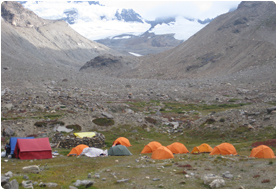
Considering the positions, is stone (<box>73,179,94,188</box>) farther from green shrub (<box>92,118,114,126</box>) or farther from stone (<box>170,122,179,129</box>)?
stone (<box>170,122,179,129</box>)

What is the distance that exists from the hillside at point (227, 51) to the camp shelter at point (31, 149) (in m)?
61.7

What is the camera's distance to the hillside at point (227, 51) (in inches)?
3339

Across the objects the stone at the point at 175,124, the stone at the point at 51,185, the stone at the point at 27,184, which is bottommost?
the stone at the point at 175,124

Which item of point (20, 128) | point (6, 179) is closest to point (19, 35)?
point (20, 128)

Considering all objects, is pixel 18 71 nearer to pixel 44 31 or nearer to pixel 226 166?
pixel 226 166

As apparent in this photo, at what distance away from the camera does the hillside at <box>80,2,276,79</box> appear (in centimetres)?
8481

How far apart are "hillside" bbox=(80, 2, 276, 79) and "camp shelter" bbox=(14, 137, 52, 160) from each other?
61688 millimetres

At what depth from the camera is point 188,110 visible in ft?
159

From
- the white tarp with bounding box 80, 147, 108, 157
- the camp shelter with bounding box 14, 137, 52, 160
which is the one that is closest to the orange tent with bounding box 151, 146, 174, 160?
the white tarp with bounding box 80, 147, 108, 157

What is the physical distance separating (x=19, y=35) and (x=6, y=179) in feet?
417

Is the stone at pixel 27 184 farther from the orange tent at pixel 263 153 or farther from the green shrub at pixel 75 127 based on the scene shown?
the green shrub at pixel 75 127

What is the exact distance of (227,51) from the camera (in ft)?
321

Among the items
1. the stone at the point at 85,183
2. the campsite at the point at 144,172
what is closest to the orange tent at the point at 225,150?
the campsite at the point at 144,172

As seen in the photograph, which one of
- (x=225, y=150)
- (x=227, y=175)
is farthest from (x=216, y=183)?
(x=225, y=150)
